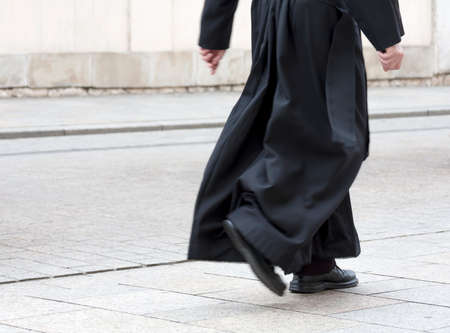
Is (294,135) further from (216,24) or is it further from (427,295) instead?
(427,295)

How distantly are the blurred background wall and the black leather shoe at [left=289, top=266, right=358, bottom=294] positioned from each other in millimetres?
12854

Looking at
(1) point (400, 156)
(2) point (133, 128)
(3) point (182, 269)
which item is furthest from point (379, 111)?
(3) point (182, 269)

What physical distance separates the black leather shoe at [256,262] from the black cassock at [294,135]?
0.09 feet

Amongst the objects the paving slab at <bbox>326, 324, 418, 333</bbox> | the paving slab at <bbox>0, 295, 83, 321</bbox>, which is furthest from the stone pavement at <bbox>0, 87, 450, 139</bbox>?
the paving slab at <bbox>326, 324, 418, 333</bbox>

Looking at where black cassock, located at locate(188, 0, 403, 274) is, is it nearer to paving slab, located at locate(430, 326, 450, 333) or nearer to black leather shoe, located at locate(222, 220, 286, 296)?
black leather shoe, located at locate(222, 220, 286, 296)

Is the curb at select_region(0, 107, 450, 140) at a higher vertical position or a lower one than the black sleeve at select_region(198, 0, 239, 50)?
lower

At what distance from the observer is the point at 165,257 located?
19.4 feet

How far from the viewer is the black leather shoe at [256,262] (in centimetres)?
437

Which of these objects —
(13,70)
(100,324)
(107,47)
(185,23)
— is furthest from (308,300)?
(185,23)

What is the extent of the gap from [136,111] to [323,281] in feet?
36.1

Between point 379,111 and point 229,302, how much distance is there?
11.6 m

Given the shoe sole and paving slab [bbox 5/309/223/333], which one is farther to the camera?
the shoe sole

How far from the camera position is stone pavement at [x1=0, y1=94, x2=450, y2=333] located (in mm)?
4418

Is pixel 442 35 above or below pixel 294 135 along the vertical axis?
below
